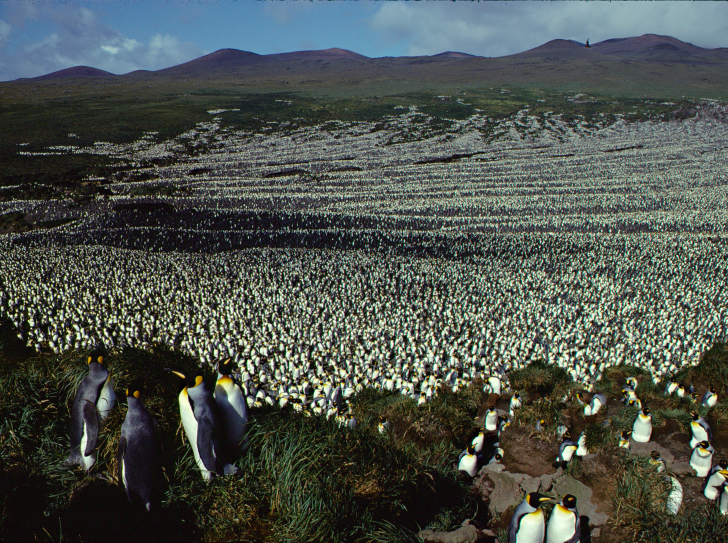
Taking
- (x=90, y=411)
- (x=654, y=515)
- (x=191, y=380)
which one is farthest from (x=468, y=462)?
(x=90, y=411)

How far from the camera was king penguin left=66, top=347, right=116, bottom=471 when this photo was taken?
4.42 m

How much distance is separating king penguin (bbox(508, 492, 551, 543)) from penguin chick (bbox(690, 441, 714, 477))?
319 centimetres

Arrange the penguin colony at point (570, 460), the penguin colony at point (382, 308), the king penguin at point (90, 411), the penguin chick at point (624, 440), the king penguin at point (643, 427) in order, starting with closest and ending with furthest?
the king penguin at point (90, 411), the penguin colony at point (570, 460), the penguin chick at point (624, 440), the king penguin at point (643, 427), the penguin colony at point (382, 308)

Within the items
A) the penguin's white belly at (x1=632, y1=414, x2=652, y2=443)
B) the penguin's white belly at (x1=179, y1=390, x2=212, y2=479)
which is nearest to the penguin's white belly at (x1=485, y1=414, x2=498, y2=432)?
the penguin's white belly at (x1=632, y1=414, x2=652, y2=443)

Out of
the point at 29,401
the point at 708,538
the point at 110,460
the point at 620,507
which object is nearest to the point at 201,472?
the point at 110,460

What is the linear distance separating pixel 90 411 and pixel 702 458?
781cm

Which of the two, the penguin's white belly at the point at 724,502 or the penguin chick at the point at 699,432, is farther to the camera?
the penguin chick at the point at 699,432

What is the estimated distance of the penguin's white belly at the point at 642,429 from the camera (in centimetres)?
743

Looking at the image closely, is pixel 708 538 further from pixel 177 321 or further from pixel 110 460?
pixel 177 321

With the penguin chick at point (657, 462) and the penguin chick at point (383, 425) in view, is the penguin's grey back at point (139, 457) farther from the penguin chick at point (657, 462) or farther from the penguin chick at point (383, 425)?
the penguin chick at point (657, 462)

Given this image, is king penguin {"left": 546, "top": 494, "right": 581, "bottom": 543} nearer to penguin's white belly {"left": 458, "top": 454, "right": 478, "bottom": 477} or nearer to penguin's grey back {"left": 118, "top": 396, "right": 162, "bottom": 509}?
penguin's white belly {"left": 458, "top": 454, "right": 478, "bottom": 477}

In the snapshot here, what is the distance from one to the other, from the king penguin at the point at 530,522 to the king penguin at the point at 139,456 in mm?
3680

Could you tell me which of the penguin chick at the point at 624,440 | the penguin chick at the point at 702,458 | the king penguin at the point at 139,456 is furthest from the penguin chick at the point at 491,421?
the king penguin at the point at 139,456

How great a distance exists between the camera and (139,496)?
4.13m
